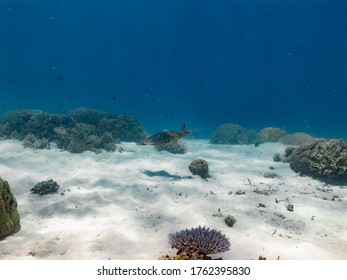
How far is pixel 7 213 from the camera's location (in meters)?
5.36

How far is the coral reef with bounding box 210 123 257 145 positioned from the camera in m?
22.8

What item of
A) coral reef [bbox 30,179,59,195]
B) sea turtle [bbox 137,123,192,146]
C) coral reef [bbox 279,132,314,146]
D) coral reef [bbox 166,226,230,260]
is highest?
coral reef [bbox 279,132,314,146]

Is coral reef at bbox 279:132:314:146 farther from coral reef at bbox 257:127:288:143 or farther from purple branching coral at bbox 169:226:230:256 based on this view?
purple branching coral at bbox 169:226:230:256

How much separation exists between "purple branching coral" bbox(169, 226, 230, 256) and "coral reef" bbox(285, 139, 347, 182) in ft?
23.0

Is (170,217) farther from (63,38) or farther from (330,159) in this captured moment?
(63,38)

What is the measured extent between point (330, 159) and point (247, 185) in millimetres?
3319

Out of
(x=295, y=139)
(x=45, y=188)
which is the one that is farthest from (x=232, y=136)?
(x=45, y=188)

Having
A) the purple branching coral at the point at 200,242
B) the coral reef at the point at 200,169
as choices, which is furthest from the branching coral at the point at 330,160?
the purple branching coral at the point at 200,242

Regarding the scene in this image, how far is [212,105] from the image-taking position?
108m

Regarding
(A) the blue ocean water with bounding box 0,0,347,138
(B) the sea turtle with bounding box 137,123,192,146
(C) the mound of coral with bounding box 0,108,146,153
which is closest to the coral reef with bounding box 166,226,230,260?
(B) the sea turtle with bounding box 137,123,192,146

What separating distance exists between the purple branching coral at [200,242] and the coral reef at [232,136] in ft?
59.7

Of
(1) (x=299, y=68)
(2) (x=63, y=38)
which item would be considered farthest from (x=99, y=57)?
(1) (x=299, y=68)

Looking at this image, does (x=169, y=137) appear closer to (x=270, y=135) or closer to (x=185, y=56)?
(x=270, y=135)
